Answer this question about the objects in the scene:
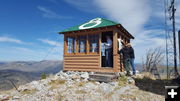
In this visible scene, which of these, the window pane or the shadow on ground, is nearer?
the shadow on ground

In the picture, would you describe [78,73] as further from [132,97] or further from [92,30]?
[132,97]

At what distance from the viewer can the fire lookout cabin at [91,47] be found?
28.0 ft

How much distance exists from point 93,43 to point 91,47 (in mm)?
318

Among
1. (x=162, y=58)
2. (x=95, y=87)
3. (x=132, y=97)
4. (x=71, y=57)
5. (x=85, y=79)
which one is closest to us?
(x=132, y=97)

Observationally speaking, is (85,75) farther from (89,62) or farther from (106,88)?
(106,88)

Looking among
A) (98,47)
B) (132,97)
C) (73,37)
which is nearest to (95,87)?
A: (132,97)

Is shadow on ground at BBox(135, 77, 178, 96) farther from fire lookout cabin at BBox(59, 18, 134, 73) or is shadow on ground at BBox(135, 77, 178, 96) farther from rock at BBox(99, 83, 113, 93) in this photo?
fire lookout cabin at BBox(59, 18, 134, 73)

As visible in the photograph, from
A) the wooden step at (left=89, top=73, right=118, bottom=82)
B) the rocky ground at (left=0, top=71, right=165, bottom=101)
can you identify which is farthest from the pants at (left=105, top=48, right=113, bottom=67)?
the rocky ground at (left=0, top=71, right=165, bottom=101)

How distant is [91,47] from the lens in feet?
31.1

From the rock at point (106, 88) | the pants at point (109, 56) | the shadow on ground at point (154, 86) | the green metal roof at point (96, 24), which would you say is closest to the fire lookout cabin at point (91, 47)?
the green metal roof at point (96, 24)

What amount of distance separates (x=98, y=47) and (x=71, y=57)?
229cm

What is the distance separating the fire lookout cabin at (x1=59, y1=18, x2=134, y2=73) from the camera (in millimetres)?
8547

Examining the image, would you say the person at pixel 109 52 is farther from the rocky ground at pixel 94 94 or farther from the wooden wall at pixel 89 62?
the rocky ground at pixel 94 94

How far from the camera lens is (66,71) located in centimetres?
1015
